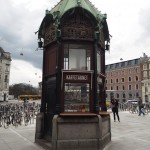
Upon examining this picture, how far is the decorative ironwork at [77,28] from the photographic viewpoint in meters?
8.16

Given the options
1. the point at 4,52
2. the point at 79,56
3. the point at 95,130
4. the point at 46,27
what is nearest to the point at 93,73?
the point at 79,56

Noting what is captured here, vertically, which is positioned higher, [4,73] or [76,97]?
[4,73]

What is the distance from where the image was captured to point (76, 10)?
8.14m

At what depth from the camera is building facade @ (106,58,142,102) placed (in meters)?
82.0

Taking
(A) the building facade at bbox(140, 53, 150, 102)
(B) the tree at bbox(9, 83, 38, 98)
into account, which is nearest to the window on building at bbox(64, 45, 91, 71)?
(A) the building facade at bbox(140, 53, 150, 102)

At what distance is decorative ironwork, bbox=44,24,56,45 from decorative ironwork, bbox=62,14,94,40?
1.88 feet

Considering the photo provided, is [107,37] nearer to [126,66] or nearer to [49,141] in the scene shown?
[49,141]

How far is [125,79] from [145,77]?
451 inches

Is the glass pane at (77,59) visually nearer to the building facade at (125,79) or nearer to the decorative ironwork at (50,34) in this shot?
the decorative ironwork at (50,34)

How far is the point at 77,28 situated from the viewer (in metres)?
8.20

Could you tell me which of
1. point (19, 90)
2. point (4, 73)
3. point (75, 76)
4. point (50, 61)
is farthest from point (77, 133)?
point (19, 90)

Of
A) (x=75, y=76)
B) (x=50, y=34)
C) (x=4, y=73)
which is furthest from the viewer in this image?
(x=4, y=73)

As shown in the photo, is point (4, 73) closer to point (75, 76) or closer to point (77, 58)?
point (77, 58)

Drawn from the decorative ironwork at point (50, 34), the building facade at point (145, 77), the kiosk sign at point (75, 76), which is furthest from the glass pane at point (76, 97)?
the building facade at point (145, 77)
